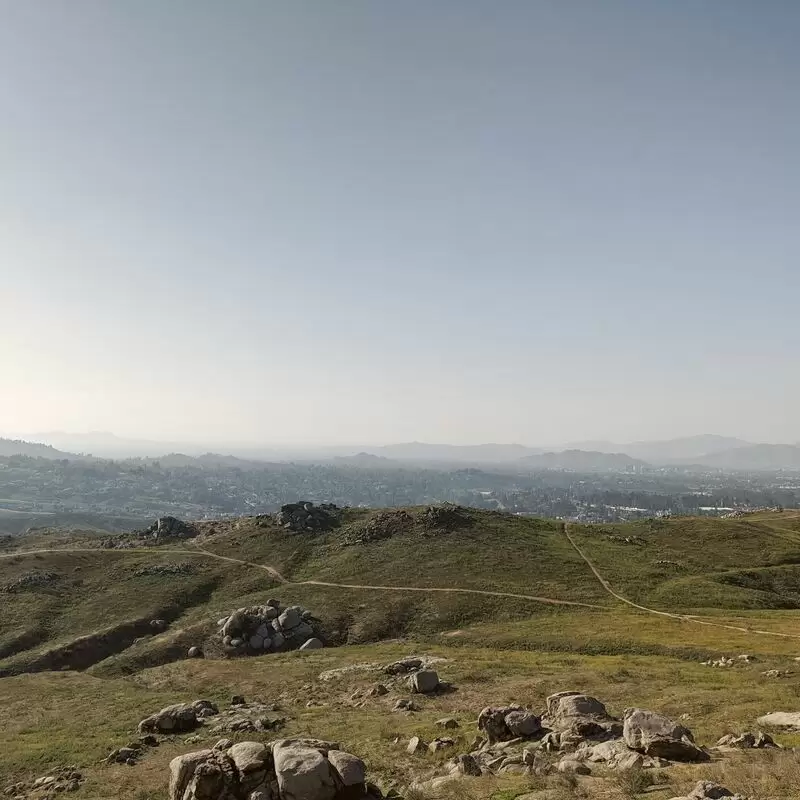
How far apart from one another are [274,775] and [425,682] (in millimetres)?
23709

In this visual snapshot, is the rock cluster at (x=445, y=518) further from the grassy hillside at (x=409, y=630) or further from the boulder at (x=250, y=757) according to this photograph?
the boulder at (x=250, y=757)

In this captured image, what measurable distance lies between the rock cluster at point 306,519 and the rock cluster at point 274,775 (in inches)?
3856

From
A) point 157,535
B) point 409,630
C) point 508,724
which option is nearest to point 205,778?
point 508,724

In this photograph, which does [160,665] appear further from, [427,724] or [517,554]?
[517,554]

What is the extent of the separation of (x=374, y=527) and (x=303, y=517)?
18553 mm

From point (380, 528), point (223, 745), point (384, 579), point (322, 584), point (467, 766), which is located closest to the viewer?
point (223, 745)

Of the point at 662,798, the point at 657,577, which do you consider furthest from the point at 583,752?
the point at 657,577

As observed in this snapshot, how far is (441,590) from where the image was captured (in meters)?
82.5

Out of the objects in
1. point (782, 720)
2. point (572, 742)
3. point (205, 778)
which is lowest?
point (572, 742)

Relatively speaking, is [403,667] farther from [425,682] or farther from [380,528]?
[380,528]

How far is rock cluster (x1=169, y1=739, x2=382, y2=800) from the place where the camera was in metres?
20.3

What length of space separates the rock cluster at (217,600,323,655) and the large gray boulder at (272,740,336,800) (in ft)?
161

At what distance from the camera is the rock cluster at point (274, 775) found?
20.3 meters

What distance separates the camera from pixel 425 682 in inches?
1688
